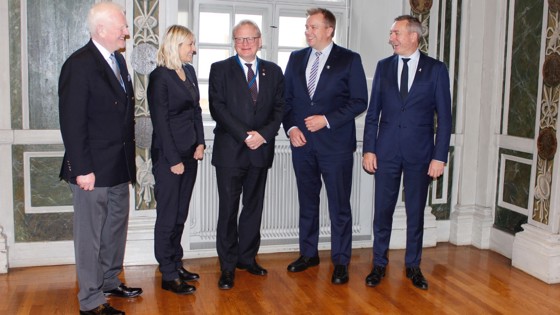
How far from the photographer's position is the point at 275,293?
11.9ft

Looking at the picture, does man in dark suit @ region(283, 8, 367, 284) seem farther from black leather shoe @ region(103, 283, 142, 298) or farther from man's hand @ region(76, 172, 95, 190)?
man's hand @ region(76, 172, 95, 190)

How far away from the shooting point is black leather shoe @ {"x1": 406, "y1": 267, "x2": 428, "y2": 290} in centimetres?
378

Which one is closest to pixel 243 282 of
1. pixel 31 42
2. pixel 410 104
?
pixel 410 104

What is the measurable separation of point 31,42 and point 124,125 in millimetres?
1216

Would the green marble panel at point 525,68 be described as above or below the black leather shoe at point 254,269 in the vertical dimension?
above

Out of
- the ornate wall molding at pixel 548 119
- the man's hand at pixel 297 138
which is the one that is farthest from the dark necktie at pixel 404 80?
the ornate wall molding at pixel 548 119

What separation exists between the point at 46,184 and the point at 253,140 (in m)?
1.50

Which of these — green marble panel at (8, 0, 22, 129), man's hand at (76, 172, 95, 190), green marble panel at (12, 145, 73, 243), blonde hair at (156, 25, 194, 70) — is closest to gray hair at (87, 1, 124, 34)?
blonde hair at (156, 25, 194, 70)

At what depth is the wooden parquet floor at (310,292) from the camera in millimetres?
Answer: 3391

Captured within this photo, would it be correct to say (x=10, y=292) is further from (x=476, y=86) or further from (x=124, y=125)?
(x=476, y=86)

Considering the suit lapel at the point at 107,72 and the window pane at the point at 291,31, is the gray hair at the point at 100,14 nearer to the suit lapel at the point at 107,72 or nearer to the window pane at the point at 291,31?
the suit lapel at the point at 107,72

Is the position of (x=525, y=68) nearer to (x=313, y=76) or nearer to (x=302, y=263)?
(x=313, y=76)

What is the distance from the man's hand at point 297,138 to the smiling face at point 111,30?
1.26 meters

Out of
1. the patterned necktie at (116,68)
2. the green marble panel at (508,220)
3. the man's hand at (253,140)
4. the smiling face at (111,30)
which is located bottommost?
the green marble panel at (508,220)
